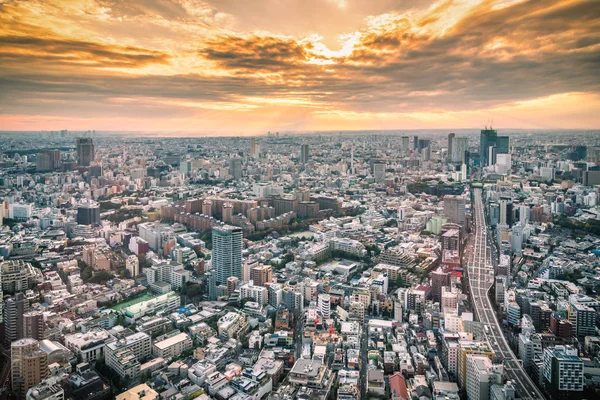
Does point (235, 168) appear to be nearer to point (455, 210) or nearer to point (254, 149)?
point (254, 149)

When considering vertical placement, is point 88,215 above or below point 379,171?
below

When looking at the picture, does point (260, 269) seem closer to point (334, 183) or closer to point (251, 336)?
point (251, 336)

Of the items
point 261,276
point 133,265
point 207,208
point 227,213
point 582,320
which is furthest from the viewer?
point 207,208

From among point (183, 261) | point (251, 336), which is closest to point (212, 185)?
point (183, 261)

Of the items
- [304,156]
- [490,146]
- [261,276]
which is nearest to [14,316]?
[261,276]

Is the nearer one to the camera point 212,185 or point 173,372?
point 173,372

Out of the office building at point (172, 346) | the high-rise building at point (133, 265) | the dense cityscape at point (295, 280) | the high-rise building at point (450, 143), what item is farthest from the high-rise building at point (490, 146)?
the office building at point (172, 346)

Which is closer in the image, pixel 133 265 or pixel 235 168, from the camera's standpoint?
pixel 133 265
